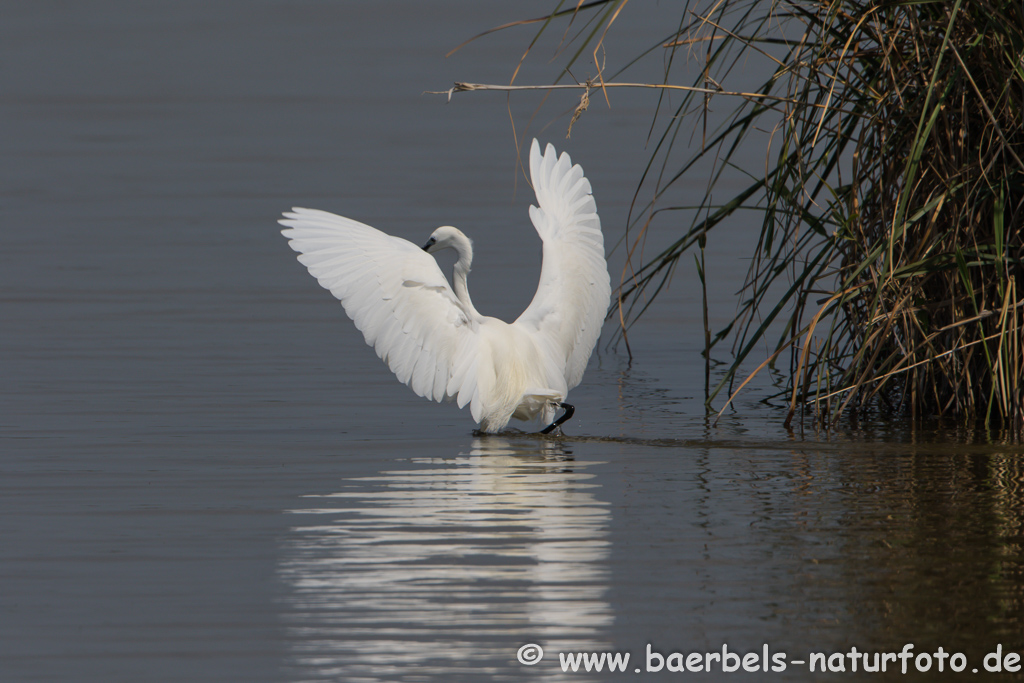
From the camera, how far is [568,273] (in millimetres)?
7805

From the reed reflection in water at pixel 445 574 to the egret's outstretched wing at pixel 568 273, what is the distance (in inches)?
63.2

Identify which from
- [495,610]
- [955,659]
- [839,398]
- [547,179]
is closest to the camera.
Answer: [955,659]

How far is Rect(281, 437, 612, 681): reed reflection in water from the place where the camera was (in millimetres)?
3887

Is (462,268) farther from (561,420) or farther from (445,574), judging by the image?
(445,574)

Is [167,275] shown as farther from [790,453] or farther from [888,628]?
[888,628]

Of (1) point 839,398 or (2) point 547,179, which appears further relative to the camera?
(2) point 547,179

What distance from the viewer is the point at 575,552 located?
4832 mm

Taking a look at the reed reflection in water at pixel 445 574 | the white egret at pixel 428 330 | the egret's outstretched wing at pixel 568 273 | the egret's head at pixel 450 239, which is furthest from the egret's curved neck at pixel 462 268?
the reed reflection in water at pixel 445 574

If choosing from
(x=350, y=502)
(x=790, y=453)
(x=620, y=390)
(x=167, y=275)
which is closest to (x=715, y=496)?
(x=790, y=453)

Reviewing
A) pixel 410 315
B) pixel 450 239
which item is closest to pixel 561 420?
pixel 410 315

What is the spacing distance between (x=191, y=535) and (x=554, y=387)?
269 cm

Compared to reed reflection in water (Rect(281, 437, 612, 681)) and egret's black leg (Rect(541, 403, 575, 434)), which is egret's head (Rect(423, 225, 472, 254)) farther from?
reed reflection in water (Rect(281, 437, 612, 681))

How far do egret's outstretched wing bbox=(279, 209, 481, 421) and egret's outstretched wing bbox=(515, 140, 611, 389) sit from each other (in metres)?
0.58

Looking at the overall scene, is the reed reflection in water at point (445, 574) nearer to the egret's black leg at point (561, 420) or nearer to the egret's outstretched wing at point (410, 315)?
the egret's outstretched wing at point (410, 315)
